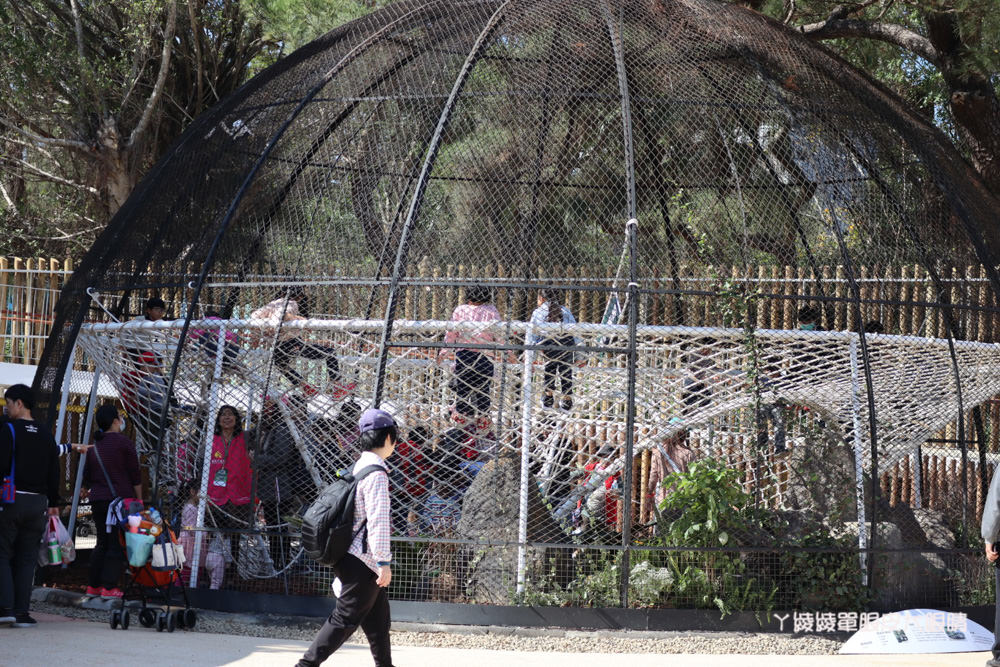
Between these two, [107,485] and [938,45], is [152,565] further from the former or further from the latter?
[938,45]

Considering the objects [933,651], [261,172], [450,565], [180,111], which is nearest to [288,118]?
[261,172]

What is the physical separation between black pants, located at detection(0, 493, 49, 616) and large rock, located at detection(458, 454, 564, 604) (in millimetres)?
2671

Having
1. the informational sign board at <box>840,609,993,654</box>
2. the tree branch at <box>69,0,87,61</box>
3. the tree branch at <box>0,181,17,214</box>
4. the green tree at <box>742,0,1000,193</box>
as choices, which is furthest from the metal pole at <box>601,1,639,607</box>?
the tree branch at <box>0,181,17,214</box>

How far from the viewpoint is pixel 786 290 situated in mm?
9578

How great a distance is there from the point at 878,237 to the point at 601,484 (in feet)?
8.86

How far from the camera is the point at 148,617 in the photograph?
253 inches

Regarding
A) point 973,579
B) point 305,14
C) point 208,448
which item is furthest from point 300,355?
point 305,14

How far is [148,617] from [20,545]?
92 centimetres

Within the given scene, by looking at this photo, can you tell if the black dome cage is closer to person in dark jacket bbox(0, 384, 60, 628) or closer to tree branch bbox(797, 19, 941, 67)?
person in dark jacket bbox(0, 384, 60, 628)

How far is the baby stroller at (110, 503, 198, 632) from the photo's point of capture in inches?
249

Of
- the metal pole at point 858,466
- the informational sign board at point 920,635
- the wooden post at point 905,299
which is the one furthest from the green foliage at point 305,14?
the informational sign board at point 920,635

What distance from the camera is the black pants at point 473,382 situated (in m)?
6.82

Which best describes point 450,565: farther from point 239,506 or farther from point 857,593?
point 857,593

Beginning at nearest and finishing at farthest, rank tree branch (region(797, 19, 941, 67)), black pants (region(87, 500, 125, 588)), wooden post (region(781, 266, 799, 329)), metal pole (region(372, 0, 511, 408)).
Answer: metal pole (region(372, 0, 511, 408)) → black pants (region(87, 500, 125, 588)) → wooden post (region(781, 266, 799, 329)) → tree branch (region(797, 19, 941, 67))
